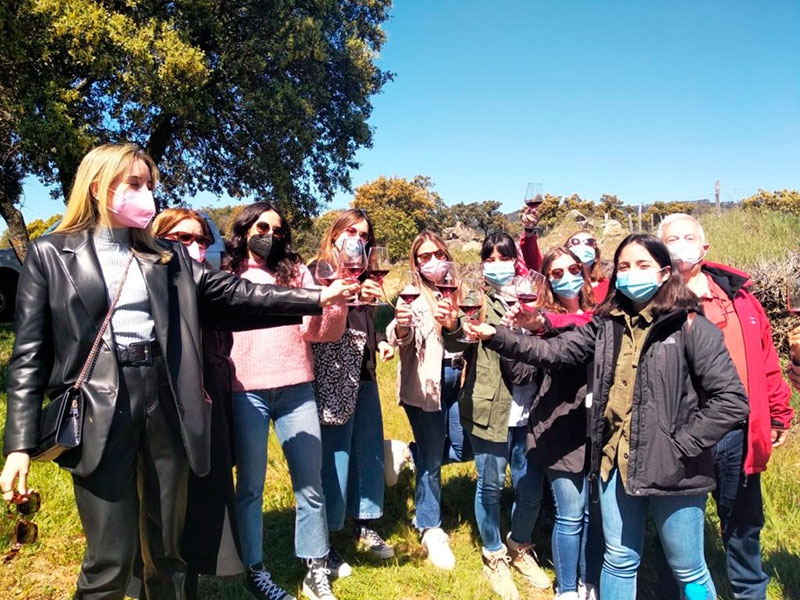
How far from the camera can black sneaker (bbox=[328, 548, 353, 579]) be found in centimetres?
332

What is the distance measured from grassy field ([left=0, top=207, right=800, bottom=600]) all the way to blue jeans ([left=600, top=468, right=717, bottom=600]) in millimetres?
886

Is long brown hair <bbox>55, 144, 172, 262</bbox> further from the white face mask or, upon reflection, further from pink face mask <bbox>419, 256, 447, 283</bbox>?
the white face mask

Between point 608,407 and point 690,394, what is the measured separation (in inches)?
13.9

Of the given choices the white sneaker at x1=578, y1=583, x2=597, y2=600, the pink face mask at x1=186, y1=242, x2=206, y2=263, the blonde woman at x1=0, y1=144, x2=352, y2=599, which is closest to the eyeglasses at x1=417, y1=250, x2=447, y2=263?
the pink face mask at x1=186, y1=242, x2=206, y2=263

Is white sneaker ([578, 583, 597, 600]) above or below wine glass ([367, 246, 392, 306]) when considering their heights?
below

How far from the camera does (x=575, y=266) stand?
120 inches

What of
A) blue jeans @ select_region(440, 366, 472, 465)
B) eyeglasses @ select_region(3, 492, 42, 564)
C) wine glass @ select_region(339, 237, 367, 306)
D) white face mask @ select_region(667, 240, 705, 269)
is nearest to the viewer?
eyeglasses @ select_region(3, 492, 42, 564)

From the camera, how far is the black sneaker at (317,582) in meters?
2.99

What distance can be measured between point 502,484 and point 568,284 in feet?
4.19

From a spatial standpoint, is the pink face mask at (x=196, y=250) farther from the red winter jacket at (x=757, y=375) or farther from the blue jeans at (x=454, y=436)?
the red winter jacket at (x=757, y=375)

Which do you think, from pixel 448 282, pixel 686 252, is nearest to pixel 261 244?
pixel 448 282

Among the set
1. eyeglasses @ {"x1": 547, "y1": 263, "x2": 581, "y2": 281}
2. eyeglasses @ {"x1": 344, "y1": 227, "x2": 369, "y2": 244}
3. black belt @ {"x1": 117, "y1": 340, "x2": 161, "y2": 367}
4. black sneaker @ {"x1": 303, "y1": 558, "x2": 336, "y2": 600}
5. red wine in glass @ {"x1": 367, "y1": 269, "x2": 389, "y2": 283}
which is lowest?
black sneaker @ {"x1": 303, "y1": 558, "x2": 336, "y2": 600}

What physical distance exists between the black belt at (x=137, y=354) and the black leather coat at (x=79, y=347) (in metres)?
0.04

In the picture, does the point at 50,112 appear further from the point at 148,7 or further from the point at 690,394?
the point at 690,394
